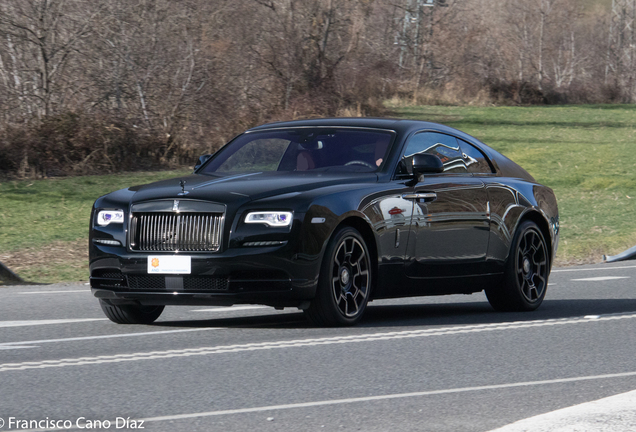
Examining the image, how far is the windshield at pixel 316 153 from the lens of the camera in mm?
9112

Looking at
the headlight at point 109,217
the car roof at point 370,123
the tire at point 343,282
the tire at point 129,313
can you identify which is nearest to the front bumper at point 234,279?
the tire at point 343,282

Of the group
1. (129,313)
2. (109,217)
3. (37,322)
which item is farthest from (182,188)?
(37,322)

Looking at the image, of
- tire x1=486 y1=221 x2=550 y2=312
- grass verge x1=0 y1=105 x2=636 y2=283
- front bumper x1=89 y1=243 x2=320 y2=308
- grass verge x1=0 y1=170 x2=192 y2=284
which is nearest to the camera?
front bumper x1=89 y1=243 x2=320 y2=308

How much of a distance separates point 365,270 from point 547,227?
272 cm

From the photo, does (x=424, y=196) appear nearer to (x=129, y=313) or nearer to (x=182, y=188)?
(x=182, y=188)

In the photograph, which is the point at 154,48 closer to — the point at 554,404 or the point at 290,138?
the point at 290,138

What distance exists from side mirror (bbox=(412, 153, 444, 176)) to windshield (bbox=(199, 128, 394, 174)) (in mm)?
292

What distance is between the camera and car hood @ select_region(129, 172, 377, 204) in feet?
26.6

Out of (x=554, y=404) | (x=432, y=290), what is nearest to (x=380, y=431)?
(x=554, y=404)

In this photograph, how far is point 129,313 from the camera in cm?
897

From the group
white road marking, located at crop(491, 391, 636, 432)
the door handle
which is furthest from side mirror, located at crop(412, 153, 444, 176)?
white road marking, located at crop(491, 391, 636, 432)

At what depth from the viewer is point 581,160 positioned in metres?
36.7

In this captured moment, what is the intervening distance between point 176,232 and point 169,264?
9.3 inches

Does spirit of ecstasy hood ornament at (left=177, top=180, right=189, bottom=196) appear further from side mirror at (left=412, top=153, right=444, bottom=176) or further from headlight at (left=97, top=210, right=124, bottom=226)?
side mirror at (left=412, top=153, right=444, bottom=176)
